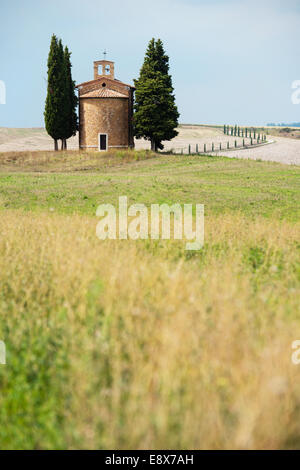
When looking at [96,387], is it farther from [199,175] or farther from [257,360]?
[199,175]

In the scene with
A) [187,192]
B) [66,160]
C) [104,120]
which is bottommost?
[187,192]

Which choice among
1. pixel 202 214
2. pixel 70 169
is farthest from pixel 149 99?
pixel 202 214

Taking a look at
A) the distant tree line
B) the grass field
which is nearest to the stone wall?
the distant tree line

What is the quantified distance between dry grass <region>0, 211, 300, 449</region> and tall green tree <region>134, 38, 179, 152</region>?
3774 cm

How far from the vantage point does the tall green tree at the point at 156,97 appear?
43.3 m

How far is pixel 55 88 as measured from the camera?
4562 cm

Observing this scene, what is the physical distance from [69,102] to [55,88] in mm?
2124

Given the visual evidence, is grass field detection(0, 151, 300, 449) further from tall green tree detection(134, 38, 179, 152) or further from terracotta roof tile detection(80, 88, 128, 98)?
terracotta roof tile detection(80, 88, 128, 98)

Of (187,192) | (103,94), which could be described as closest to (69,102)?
(103,94)
